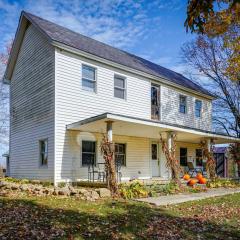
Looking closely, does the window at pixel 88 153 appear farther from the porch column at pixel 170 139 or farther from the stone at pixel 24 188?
the stone at pixel 24 188

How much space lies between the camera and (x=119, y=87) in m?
16.8

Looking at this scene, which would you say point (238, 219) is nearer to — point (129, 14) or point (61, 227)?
point (61, 227)

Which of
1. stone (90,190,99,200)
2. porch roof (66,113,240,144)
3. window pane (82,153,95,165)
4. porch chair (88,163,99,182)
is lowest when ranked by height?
stone (90,190,99,200)

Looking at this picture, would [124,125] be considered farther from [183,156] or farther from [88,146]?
[183,156]

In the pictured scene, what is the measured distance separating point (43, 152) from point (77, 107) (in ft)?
8.81

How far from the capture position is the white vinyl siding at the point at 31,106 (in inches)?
575

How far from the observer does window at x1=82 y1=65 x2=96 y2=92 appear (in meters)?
15.3

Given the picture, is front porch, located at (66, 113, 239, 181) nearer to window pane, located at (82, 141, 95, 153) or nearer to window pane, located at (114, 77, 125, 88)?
Result: window pane, located at (82, 141, 95, 153)

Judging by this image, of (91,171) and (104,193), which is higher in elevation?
(91,171)

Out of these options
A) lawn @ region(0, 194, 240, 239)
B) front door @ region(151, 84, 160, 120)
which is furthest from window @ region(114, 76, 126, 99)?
lawn @ region(0, 194, 240, 239)

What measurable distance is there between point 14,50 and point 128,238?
50.8 feet

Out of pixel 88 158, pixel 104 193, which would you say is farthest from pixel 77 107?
pixel 104 193

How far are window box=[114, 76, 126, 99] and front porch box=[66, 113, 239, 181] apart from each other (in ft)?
6.55

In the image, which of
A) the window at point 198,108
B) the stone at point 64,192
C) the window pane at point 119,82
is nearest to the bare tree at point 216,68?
the window at point 198,108
